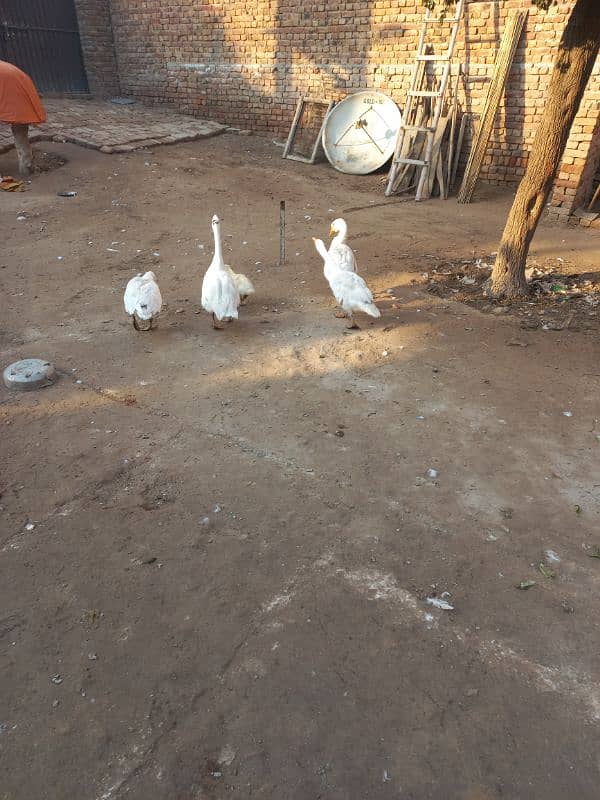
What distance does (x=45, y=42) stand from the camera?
14.6 meters

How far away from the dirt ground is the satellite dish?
6.64 m

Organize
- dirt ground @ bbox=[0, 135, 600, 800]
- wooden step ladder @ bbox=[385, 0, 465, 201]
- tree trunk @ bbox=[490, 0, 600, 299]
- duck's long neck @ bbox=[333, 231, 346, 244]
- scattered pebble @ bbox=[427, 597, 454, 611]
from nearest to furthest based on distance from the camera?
dirt ground @ bbox=[0, 135, 600, 800], scattered pebble @ bbox=[427, 597, 454, 611], tree trunk @ bbox=[490, 0, 600, 299], duck's long neck @ bbox=[333, 231, 346, 244], wooden step ladder @ bbox=[385, 0, 465, 201]

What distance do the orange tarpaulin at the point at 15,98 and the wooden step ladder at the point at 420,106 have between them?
A: 22.0ft

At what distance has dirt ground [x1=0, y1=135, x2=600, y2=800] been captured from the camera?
2.20 metres

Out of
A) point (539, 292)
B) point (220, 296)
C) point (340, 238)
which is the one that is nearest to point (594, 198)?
point (539, 292)

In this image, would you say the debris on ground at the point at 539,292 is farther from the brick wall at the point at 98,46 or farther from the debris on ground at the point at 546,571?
the brick wall at the point at 98,46

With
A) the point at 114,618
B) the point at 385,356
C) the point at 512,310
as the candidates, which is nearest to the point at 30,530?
the point at 114,618

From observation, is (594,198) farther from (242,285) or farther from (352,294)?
(242,285)

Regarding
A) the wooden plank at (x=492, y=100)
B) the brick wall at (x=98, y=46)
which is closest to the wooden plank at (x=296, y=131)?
the wooden plank at (x=492, y=100)

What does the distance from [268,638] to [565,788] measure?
1.36 meters

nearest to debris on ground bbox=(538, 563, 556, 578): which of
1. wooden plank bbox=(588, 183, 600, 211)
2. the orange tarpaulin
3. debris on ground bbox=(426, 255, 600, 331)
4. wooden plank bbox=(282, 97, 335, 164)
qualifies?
debris on ground bbox=(426, 255, 600, 331)

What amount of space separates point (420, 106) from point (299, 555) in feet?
34.7

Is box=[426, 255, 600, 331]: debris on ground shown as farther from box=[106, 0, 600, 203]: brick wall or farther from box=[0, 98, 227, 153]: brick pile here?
box=[0, 98, 227, 153]: brick pile

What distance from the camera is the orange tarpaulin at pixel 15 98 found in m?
8.91
